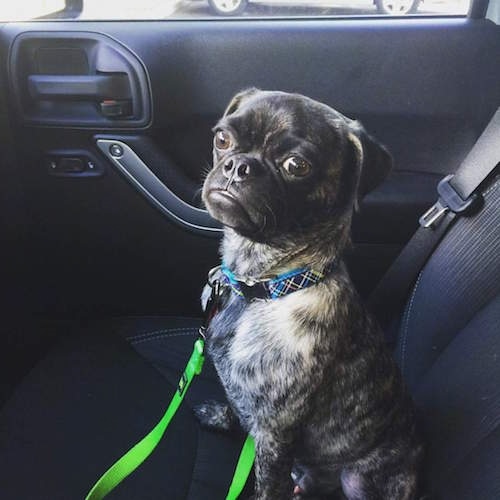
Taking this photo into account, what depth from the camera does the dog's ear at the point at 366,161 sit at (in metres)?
1.53

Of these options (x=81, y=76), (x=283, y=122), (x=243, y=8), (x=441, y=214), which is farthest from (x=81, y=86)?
(x=441, y=214)

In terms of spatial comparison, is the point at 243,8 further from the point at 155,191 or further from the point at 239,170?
the point at 239,170

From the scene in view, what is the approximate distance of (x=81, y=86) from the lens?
7.32 ft

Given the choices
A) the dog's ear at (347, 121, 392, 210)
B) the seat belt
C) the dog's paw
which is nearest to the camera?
the dog's ear at (347, 121, 392, 210)

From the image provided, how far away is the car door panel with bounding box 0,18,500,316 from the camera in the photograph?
7.50 ft

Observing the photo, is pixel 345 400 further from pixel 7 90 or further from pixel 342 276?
pixel 7 90

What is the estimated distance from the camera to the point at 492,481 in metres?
1.30

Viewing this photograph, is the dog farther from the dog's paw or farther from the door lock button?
the door lock button

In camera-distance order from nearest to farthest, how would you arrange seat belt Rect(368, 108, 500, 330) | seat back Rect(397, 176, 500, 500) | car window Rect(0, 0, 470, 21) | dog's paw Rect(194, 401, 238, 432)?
seat back Rect(397, 176, 500, 500)
seat belt Rect(368, 108, 500, 330)
dog's paw Rect(194, 401, 238, 432)
car window Rect(0, 0, 470, 21)

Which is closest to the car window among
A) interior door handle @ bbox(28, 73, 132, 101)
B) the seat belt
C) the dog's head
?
interior door handle @ bbox(28, 73, 132, 101)

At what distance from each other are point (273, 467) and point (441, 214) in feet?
2.67

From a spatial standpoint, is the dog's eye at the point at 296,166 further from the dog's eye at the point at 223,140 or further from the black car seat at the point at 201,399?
the black car seat at the point at 201,399

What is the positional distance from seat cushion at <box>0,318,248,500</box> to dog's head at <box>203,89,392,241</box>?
63 cm

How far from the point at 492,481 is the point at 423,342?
0.53 meters
